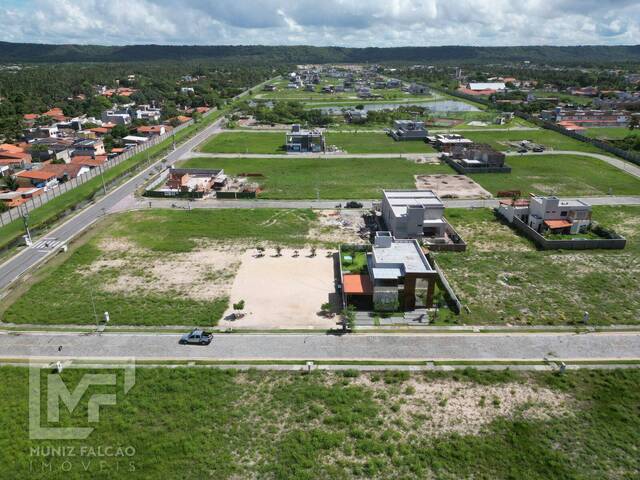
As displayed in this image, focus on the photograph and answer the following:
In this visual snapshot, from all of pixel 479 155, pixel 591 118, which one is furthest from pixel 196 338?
pixel 591 118

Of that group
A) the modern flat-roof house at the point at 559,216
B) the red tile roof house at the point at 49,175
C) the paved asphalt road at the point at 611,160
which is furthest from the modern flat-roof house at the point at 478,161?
the red tile roof house at the point at 49,175

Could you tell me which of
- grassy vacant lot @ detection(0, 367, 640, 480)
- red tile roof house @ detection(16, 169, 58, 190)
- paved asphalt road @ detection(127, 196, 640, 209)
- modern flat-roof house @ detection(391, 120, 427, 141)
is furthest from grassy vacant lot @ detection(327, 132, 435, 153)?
grassy vacant lot @ detection(0, 367, 640, 480)

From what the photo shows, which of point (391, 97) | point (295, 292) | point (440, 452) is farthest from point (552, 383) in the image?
point (391, 97)

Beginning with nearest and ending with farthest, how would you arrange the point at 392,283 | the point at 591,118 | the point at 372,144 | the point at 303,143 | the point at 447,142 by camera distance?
the point at 392,283 → the point at 447,142 → the point at 303,143 → the point at 372,144 → the point at 591,118

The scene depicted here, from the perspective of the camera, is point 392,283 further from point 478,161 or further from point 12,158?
point 12,158

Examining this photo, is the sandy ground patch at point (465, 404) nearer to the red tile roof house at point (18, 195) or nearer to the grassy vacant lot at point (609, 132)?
the red tile roof house at point (18, 195)
